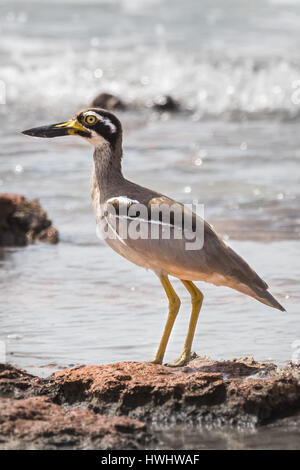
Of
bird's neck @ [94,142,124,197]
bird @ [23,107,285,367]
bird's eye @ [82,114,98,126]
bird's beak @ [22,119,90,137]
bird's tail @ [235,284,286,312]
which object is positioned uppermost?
bird's eye @ [82,114,98,126]

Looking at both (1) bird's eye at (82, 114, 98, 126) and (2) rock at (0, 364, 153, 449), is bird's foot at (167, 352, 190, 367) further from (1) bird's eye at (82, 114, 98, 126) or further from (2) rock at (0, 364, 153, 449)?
(1) bird's eye at (82, 114, 98, 126)

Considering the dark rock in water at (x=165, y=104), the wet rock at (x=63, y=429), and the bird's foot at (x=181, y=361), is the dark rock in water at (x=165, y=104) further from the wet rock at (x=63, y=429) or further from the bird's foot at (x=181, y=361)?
the wet rock at (x=63, y=429)

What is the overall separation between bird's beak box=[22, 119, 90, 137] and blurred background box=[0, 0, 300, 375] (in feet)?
4.86

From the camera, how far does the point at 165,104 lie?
20.8 meters

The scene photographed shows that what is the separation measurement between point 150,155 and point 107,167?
Result: 8.78m

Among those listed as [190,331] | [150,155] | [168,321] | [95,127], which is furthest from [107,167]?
[150,155]

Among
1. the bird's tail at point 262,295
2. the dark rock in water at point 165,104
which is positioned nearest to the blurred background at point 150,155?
the dark rock in water at point 165,104

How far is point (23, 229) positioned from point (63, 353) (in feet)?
13.3

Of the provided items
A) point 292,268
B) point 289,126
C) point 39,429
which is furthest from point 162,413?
point 289,126

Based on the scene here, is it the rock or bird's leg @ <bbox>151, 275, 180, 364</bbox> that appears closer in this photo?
the rock

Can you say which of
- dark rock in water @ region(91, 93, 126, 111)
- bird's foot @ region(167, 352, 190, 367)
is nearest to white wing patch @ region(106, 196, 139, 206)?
bird's foot @ region(167, 352, 190, 367)

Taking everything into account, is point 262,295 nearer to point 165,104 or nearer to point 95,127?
point 95,127

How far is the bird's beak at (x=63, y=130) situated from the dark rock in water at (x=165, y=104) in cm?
1364

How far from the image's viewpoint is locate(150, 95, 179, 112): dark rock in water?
68.4 ft
